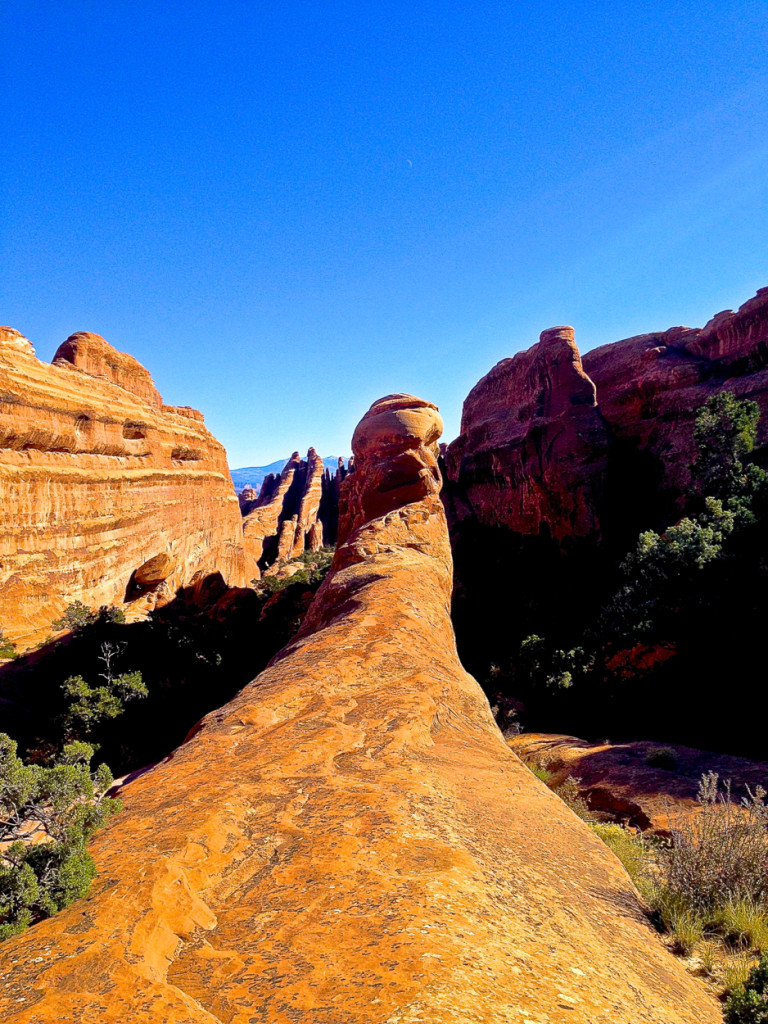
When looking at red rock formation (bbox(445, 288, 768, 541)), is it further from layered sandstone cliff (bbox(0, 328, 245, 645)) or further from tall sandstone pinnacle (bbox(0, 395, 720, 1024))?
tall sandstone pinnacle (bbox(0, 395, 720, 1024))

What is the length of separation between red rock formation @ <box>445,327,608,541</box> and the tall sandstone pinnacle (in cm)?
2594

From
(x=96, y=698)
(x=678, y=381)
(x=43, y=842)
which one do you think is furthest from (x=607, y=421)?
(x=43, y=842)

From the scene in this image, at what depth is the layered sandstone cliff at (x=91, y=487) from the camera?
65.8 ft

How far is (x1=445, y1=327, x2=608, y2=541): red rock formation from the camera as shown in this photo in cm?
3000

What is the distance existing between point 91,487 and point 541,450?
2533 cm

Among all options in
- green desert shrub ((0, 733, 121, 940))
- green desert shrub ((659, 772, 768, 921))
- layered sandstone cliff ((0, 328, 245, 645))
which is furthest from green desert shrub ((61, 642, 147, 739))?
green desert shrub ((659, 772, 768, 921))

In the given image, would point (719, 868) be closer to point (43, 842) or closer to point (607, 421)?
point (43, 842)

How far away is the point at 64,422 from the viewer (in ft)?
74.2

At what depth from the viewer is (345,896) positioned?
3.14 meters

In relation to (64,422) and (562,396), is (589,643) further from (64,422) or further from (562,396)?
(64,422)

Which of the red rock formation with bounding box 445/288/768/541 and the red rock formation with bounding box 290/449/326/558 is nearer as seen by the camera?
the red rock formation with bounding box 445/288/768/541

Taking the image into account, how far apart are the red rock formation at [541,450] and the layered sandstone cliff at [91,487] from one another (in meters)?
19.6

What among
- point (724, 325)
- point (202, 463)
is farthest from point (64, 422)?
point (724, 325)

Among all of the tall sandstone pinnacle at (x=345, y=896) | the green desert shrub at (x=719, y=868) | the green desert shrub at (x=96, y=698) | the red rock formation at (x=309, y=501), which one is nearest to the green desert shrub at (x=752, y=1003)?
the tall sandstone pinnacle at (x=345, y=896)
